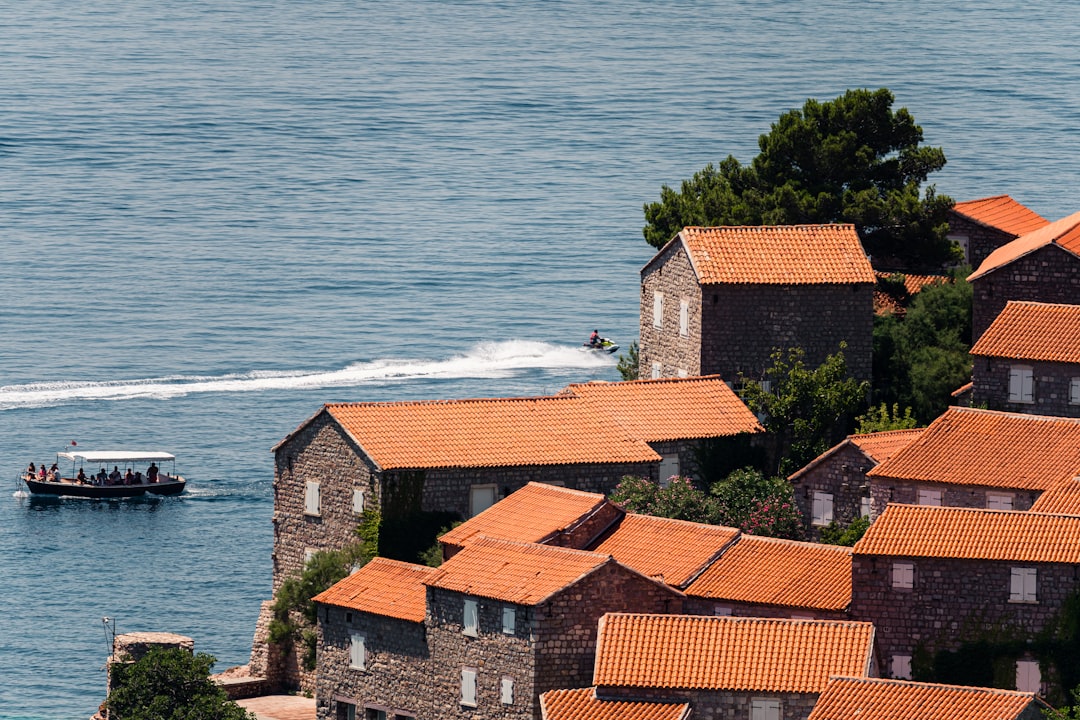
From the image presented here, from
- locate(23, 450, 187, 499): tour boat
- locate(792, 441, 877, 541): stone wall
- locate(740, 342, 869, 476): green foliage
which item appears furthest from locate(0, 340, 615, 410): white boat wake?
locate(792, 441, 877, 541): stone wall

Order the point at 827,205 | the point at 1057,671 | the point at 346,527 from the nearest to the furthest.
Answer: the point at 1057,671
the point at 346,527
the point at 827,205

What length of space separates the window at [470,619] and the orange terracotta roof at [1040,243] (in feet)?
99.0

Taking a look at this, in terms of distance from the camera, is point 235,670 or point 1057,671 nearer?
point 1057,671

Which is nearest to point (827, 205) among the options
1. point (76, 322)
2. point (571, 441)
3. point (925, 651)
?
point (571, 441)

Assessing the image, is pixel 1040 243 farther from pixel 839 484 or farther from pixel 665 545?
pixel 665 545

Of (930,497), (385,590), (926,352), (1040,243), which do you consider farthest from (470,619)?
(1040,243)

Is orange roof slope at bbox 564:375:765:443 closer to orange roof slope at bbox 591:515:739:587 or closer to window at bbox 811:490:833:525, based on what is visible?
window at bbox 811:490:833:525

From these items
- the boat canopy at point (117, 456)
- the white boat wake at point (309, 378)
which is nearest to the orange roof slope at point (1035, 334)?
the boat canopy at point (117, 456)

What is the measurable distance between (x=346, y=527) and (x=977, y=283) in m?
26.3

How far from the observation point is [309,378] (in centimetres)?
17225

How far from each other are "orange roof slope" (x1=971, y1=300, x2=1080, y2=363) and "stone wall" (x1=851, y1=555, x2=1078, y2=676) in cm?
1847

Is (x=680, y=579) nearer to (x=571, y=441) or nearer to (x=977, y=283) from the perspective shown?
(x=571, y=441)

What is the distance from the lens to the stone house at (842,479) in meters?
97.2

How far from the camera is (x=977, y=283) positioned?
106 meters
